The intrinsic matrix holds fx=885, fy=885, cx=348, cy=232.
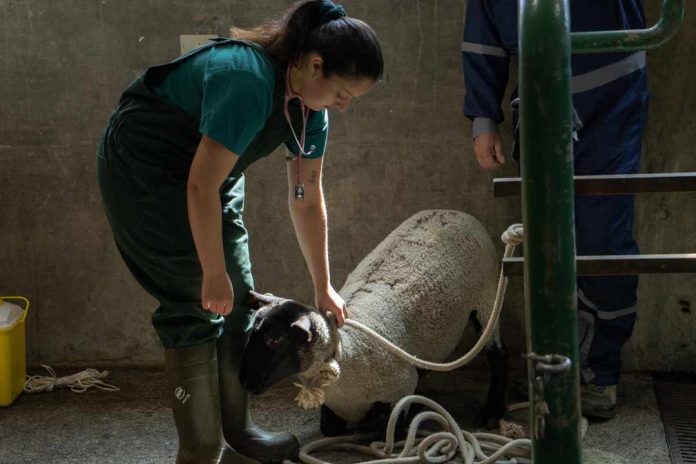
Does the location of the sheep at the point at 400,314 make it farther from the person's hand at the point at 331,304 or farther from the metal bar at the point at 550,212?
the metal bar at the point at 550,212

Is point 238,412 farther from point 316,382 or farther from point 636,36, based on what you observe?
point 636,36

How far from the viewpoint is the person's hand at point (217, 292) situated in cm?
202

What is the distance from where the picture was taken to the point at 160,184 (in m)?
2.20

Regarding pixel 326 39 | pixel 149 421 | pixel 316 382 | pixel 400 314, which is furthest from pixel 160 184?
pixel 149 421

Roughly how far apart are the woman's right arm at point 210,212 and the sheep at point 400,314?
505 millimetres


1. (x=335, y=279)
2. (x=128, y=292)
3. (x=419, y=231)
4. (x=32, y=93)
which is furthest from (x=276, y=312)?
(x=32, y=93)

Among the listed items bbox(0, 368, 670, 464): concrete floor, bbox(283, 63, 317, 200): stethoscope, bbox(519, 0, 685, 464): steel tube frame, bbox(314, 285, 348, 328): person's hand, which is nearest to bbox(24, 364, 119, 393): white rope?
bbox(0, 368, 670, 464): concrete floor

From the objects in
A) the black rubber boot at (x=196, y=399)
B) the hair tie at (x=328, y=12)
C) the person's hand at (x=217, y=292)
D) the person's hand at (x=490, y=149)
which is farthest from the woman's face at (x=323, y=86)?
the person's hand at (x=490, y=149)

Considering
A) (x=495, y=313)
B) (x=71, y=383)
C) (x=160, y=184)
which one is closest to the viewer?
(x=160, y=184)

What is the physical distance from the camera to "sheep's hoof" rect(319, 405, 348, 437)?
120 inches

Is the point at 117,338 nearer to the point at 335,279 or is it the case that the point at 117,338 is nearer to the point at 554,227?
the point at 335,279

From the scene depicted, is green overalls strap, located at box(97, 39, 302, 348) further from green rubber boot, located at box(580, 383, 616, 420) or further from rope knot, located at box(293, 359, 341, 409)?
green rubber boot, located at box(580, 383, 616, 420)

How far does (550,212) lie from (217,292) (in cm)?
100

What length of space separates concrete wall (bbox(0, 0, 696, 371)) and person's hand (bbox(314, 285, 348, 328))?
1.07 metres
